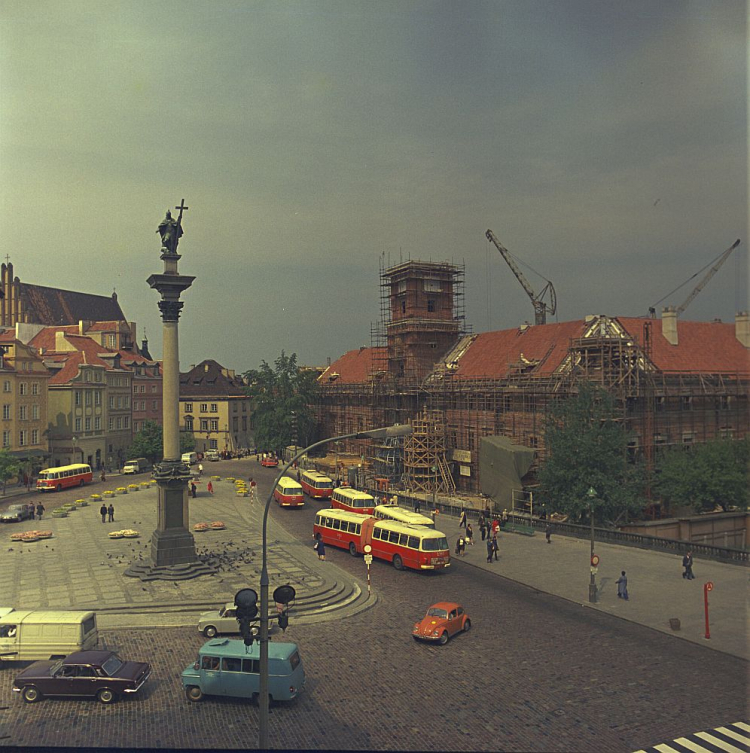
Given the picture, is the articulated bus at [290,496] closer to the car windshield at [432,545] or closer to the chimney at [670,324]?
the car windshield at [432,545]

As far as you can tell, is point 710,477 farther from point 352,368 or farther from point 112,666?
point 352,368

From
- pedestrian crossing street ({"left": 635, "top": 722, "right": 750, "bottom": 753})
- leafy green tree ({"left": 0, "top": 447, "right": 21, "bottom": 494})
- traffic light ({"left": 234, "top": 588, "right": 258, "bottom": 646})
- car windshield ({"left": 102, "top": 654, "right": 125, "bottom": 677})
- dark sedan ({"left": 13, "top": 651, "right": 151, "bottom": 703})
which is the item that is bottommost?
pedestrian crossing street ({"left": 635, "top": 722, "right": 750, "bottom": 753})

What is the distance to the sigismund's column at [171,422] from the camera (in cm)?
3506

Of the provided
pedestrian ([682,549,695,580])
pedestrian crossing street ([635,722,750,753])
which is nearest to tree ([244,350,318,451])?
pedestrian ([682,549,695,580])

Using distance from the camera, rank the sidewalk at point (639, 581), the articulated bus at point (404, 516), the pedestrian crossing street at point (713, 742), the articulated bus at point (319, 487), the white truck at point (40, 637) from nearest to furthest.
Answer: the pedestrian crossing street at point (713, 742), the white truck at point (40, 637), the sidewalk at point (639, 581), the articulated bus at point (404, 516), the articulated bus at point (319, 487)

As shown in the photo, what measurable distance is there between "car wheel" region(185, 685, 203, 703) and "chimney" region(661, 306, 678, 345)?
53.3 meters

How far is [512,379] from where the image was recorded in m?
58.5

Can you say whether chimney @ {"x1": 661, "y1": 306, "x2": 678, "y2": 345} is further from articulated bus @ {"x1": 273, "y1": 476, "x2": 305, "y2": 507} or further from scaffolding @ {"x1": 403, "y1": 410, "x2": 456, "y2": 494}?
articulated bus @ {"x1": 273, "y1": 476, "x2": 305, "y2": 507}

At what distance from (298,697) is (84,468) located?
5745 cm

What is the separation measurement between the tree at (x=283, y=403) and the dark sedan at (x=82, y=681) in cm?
6502

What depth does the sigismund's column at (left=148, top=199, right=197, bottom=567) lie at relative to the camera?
35.1 meters

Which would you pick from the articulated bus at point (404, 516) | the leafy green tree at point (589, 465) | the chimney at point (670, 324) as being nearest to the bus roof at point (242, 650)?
the articulated bus at point (404, 516)

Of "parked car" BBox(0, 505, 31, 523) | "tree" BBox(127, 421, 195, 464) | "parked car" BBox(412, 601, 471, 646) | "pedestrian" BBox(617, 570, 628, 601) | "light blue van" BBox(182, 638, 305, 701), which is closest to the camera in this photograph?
"light blue van" BBox(182, 638, 305, 701)

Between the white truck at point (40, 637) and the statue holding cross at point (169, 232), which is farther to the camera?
the statue holding cross at point (169, 232)
